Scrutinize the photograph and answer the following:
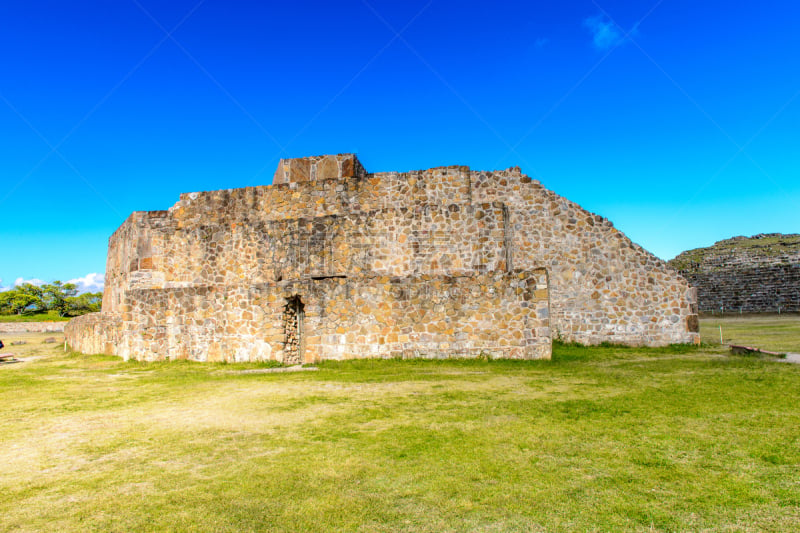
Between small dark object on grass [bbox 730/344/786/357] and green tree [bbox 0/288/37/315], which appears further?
green tree [bbox 0/288/37/315]

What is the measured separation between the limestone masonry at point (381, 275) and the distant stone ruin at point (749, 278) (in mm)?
23986

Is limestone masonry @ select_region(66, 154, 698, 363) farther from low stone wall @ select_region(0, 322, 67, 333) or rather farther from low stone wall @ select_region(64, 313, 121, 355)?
low stone wall @ select_region(0, 322, 67, 333)

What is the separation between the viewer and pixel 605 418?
5.48 meters

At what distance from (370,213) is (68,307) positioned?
50.4m

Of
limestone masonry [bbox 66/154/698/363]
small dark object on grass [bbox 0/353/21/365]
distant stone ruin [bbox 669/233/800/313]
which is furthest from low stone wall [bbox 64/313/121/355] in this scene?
distant stone ruin [bbox 669/233/800/313]

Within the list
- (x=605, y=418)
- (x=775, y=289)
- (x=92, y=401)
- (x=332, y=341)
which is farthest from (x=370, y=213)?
(x=775, y=289)

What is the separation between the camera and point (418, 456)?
14.3 feet

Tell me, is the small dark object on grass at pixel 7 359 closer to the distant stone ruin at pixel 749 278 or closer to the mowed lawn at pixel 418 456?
the mowed lawn at pixel 418 456

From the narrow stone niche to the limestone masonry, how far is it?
33 mm

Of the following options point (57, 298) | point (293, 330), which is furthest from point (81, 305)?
point (293, 330)

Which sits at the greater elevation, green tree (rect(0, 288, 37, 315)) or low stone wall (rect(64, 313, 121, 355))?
green tree (rect(0, 288, 37, 315))

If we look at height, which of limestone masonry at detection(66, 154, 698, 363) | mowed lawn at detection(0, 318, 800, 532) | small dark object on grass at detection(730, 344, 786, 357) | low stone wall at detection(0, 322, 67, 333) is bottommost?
mowed lawn at detection(0, 318, 800, 532)

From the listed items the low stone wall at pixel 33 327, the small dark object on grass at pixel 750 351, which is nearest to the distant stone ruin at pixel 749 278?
the small dark object on grass at pixel 750 351

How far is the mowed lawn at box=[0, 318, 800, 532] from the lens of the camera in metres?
3.19
